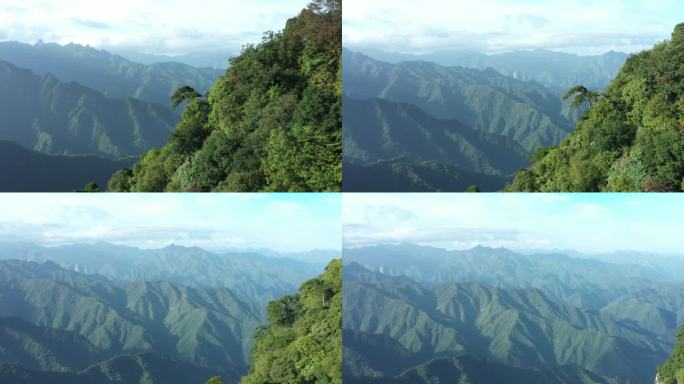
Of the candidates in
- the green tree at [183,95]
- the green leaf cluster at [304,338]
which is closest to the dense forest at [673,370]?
the green leaf cluster at [304,338]

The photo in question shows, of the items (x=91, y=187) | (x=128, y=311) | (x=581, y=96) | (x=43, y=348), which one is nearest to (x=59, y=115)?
(x=91, y=187)

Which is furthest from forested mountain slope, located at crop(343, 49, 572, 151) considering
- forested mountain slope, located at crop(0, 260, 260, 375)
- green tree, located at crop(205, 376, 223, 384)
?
green tree, located at crop(205, 376, 223, 384)

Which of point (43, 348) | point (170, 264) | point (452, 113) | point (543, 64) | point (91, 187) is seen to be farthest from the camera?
point (452, 113)

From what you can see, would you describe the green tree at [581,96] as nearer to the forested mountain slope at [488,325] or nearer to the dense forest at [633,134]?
the dense forest at [633,134]

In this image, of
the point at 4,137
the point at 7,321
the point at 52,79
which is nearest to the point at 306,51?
the point at 52,79

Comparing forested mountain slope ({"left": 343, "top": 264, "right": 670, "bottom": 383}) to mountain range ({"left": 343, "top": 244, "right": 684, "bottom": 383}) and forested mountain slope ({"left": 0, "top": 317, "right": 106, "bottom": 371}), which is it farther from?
forested mountain slope ({"left": 0, "top": 317, "right": 106, "bottom": 371})

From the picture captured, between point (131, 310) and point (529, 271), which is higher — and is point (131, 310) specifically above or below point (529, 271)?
below

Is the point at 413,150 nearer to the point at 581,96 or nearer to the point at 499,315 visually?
the point at 581,96
